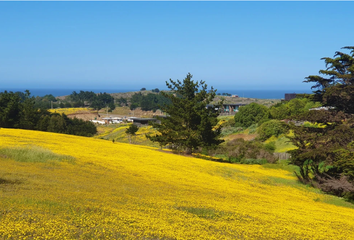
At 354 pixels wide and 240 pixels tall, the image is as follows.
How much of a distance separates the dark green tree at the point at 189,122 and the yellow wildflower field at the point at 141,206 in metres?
14.5

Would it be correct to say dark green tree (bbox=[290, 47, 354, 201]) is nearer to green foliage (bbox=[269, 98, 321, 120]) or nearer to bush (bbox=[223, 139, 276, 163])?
bush (bbox=[223, 139, 276, 163])

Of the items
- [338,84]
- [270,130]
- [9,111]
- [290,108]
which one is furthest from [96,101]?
[338,84]

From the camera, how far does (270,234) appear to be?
416 inches

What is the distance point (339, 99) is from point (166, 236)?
2053 centimetres

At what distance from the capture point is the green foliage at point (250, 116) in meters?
74.0

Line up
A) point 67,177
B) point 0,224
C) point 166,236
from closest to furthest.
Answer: point 0,224 → point 166,236 → point 67,177

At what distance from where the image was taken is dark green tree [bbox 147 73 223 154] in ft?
119

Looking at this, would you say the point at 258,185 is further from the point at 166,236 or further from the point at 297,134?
the point at 166,236

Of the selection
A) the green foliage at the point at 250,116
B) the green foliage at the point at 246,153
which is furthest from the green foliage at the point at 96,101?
the green foliage at the point at 246,153

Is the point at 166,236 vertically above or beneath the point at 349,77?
beneath

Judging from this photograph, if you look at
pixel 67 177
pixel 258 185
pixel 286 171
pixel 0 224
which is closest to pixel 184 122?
pixel 286 171

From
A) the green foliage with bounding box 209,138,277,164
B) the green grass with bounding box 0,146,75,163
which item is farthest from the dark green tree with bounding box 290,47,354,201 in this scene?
the green grass with bounding box 0,146,75,163

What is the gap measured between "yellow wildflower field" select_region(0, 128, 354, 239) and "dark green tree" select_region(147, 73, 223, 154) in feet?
47.5

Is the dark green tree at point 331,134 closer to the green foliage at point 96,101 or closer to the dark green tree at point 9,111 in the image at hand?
the dark green tree at point 9,111
